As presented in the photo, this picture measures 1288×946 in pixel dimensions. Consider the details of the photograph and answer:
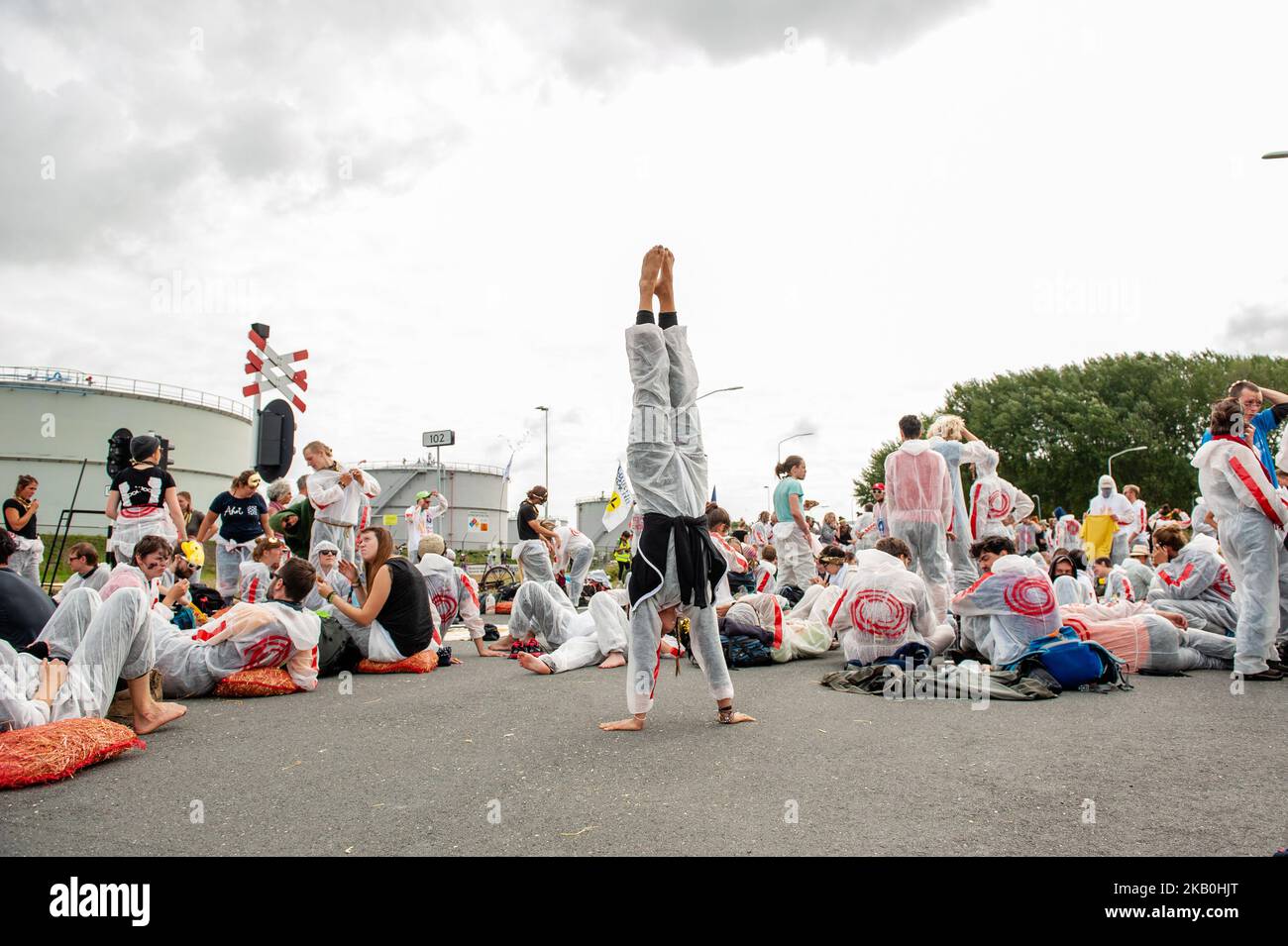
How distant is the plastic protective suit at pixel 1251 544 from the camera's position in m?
5.92

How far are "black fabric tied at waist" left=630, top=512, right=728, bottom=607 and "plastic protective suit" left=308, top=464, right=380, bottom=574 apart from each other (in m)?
5.21

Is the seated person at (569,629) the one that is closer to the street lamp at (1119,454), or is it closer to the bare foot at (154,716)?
the bare foot at (154,716)

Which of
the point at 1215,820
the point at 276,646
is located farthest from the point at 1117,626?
the point at 276,646

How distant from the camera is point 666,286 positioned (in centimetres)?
489

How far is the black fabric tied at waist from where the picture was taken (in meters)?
4.56

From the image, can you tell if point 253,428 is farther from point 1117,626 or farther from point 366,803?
point 1117,626

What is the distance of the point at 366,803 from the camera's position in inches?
128

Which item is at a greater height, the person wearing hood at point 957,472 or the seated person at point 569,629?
the person wearing hood at point 957,472

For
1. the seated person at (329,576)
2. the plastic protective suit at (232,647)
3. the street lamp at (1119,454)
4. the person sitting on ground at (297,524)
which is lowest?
the plastic protective suit at (232,647)

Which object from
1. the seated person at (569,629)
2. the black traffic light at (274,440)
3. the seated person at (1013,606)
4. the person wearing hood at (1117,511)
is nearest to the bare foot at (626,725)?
the seated person at (569,629)

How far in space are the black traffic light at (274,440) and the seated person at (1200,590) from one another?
861cm

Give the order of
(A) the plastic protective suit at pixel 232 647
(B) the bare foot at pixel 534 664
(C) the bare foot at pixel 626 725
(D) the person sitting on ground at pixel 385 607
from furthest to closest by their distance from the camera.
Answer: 1. (D) the person sitting on ground at pixel 385 607
2. (B) the bare foot at pixel 534 664
3. (A) the plastic protective suit at pixel 232 647
4. (C) the bare foot at pixel 626 725

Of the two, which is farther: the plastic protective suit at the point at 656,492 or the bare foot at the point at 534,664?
the bare foot at the point at 534,664

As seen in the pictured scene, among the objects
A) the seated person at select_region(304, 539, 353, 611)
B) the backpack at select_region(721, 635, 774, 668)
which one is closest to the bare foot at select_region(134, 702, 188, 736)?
the seated person at select_region(304, 539, 353, 611)
